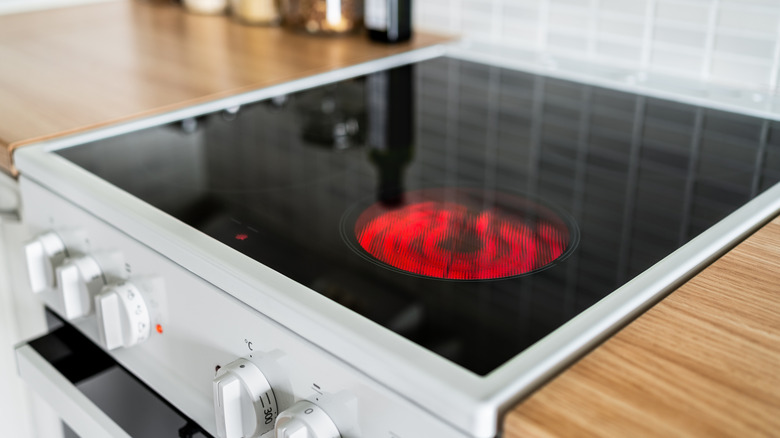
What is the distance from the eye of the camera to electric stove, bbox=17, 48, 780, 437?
0.53m

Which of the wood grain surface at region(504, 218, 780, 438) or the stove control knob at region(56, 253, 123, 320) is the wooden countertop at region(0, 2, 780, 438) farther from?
the stove control knob at region(56, 253, 123, 320)

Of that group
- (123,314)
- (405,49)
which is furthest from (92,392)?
(405,49)

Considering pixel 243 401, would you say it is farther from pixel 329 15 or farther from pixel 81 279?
pixel 329 15

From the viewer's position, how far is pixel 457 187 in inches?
32.3

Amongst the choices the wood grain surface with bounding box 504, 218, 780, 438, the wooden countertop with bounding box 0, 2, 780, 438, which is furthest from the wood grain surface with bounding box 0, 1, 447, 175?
A: the wood grain surface with bounding box 504, 218, 780, 438

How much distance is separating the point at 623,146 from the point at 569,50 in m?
0.33

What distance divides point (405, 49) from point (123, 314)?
0.72 meters

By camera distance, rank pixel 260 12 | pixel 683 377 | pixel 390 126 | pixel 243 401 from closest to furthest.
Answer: pixel 683 377
pixel 243 401
pixel 390 126
pixel 260 12

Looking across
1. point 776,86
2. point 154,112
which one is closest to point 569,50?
point 776,86

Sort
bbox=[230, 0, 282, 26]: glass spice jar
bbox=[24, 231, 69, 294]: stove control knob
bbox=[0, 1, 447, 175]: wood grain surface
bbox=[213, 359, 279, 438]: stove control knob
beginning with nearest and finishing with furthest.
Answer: bbox=[213, 359, 279, 438]: stove control knob, bbox=[24, 231, 69, 294]: stove control knob, bbox=[0, 1, 447, 175]: wood grain surface, bbox=[230, 0, 282, 26]: glass spice jar

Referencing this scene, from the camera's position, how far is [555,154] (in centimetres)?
91

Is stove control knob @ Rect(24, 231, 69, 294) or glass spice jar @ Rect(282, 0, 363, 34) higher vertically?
glass spice jar @ Rect(282, 0, 363, 34)

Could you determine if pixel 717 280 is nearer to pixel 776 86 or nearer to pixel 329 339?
pixel 329 339

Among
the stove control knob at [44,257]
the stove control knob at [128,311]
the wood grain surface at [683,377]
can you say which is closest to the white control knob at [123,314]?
the stove control knob at [128,311]
